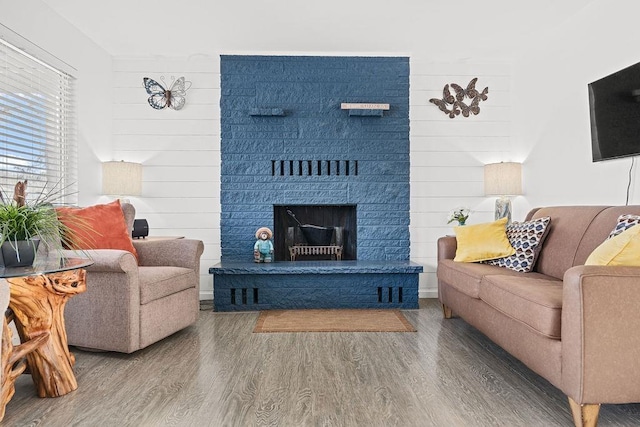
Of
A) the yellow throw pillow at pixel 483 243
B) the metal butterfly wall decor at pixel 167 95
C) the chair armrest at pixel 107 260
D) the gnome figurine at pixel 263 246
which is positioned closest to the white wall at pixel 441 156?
the yellow throw pillow at pixel 483 243

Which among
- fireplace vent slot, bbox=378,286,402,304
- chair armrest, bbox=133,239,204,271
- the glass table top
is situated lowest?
fireplace vent slot, bbox=378,286,402,304

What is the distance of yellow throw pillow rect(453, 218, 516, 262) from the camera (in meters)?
3.24

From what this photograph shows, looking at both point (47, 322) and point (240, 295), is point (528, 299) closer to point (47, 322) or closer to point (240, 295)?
point (47, 322)

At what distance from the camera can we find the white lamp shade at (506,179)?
4266 millimetres

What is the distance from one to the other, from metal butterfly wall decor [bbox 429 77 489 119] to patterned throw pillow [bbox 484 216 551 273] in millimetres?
1769

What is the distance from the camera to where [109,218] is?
9.85 ft

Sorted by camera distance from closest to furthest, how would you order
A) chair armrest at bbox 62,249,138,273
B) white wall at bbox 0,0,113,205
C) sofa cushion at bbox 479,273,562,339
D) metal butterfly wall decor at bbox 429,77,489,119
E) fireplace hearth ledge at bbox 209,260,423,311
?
sofa cushion at bbox 479,273,562,339, chair armrest at bbox 62,249,138,273, white wall at bbox 0,0,113,205, fireplace hearth ledge at bbox 209,260,423,311, metal butterfly wall decor at bbox 429,77,489,119

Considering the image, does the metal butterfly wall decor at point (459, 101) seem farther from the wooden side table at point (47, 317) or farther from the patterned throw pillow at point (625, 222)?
the wooden side table at point (47, 317)

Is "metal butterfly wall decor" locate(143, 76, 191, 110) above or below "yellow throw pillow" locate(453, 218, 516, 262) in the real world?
above

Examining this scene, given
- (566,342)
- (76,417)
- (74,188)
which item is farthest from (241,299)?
(566,342)

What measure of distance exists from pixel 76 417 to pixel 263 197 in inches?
110

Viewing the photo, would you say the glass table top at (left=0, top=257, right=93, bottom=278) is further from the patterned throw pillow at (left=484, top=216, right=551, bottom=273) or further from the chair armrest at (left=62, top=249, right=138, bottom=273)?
the patterned throw pillow at (left=484, top=216, right=551, bottom=273)

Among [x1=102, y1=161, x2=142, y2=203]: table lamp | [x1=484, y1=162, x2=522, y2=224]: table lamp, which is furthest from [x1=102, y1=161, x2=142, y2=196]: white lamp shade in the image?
[x1=484, y1=162, x2=522, y2=224]: table lamp

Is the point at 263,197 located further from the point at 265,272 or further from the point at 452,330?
the point at 452,330
